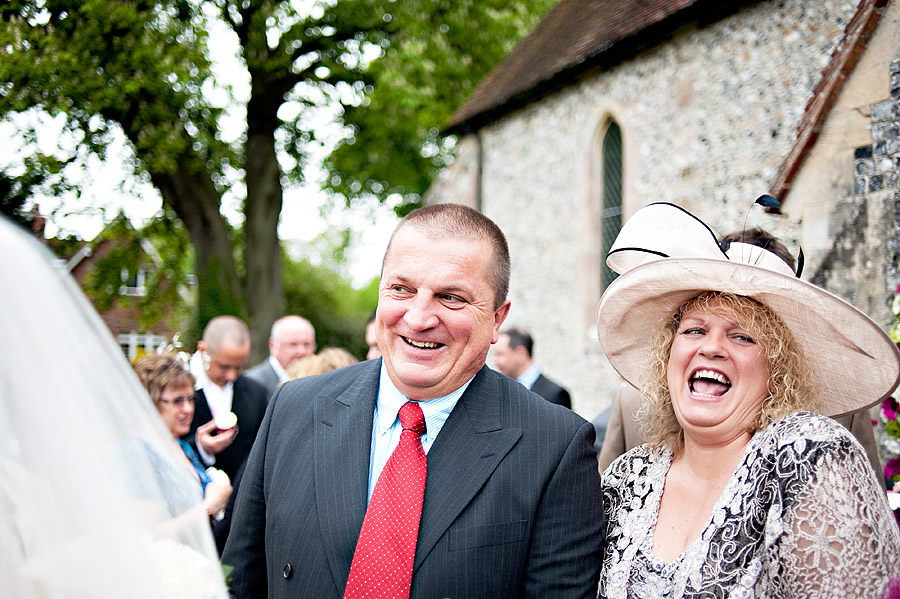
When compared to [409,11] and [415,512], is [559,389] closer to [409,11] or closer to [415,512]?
[415,512]

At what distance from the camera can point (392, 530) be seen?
2.12 meters

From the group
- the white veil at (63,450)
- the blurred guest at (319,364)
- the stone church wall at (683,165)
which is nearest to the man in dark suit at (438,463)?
the white veil at (63,450)

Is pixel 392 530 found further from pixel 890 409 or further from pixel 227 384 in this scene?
pixel 227 384

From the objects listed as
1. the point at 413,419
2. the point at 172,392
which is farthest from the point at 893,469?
the point at 172,392

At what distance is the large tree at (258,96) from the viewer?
14.0 meters

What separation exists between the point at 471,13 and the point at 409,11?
1.68 meters

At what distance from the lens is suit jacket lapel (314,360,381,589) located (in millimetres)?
2174

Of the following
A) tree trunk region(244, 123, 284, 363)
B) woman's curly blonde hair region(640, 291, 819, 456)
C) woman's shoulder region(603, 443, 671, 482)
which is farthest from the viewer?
tree trunk region(244, 123, 284, 363)

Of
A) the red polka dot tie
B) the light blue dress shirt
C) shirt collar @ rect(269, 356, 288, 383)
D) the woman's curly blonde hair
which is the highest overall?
the woman's curly blonde hair

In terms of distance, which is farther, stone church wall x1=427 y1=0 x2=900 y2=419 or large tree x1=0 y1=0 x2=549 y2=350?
large tree x1=0 y1=0 x2=549 y2=350

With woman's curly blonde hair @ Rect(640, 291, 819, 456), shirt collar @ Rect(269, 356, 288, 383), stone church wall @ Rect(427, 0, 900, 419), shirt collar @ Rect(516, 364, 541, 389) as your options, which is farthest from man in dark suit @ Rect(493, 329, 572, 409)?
woman's curly blonde hair @ Rect(640, 291, 819, 456)

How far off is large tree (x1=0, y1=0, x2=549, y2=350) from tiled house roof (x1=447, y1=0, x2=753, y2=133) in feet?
7.46

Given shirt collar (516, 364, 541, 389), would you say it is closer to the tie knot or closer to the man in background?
the man in background

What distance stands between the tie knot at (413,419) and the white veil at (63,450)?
995mm
